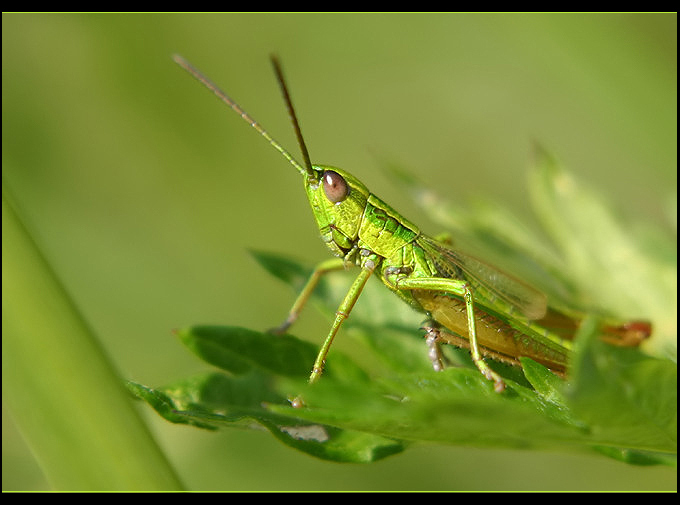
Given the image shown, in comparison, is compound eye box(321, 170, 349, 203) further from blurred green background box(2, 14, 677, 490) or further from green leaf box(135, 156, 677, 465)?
blurred green background box(2, 14, 677, 490)

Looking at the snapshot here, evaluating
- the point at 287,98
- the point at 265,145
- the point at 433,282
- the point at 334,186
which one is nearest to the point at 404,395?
the point at 287,98

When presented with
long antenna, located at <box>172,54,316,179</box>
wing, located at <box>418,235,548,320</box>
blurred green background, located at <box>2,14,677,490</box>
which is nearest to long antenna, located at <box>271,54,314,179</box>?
long antenna, located at <box>172,54,316,179</box>

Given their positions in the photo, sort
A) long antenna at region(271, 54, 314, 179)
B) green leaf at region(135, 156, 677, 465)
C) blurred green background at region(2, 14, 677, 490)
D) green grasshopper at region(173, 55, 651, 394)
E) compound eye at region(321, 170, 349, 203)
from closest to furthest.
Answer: green leaf at region(135, 156, 677, 465)
long antenna at region(271, 54, 314, 179)
green grasshopper at region(173, 55, 651, 394)
compound eye at region(321, 170, 349, 203)
blurred green background at region(2, 14, 677, 490)

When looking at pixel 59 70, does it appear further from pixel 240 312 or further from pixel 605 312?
pixel 605 312

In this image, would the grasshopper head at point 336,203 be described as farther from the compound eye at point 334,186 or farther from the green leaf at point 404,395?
the green leaf at point 404,395

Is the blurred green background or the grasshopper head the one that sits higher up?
the blurred green background

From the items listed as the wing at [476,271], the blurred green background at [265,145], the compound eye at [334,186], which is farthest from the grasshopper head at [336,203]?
the blurred green background at [265,145]

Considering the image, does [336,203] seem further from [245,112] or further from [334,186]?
[245,112]

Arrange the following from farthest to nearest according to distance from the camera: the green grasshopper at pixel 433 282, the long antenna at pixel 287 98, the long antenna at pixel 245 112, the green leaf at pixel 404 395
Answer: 1. the green grasshopper at pixel 433 282
2. the long antenna at pixel 245 112
3. the long antenna at pixel 287 98
4. the green leaf at pixel 404 395
